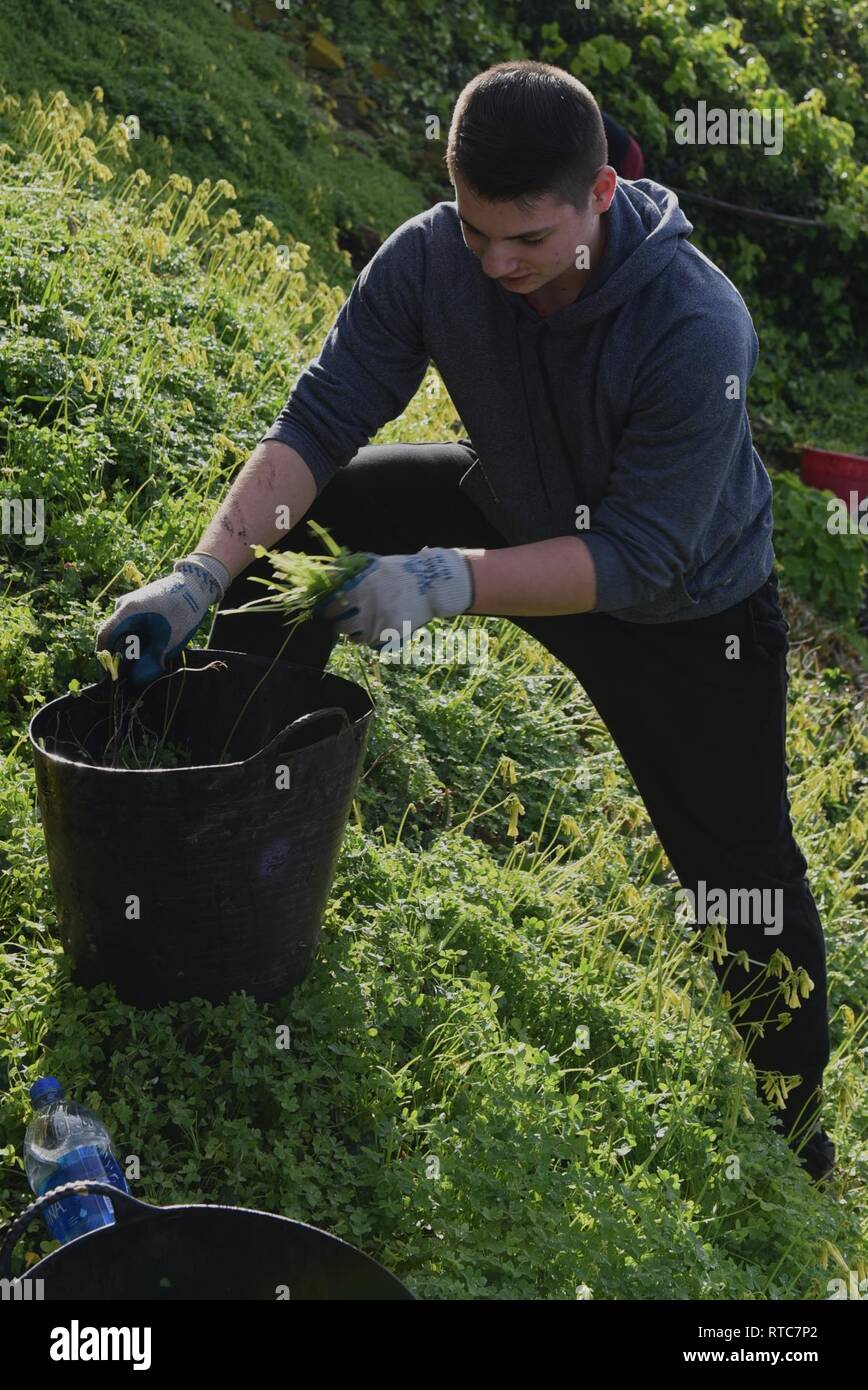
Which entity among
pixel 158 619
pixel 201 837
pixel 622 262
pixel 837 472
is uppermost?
pixel 622 262

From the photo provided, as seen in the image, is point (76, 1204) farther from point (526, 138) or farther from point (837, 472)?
point (837, 472)

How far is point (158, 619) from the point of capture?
2.62 metres

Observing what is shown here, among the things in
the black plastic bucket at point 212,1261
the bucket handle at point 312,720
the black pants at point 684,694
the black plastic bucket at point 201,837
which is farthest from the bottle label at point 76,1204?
the black pants at point 684,694

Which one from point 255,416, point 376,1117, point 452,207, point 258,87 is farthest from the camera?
point 258,87

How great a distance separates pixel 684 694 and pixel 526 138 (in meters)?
1.16

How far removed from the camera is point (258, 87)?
8727 mm

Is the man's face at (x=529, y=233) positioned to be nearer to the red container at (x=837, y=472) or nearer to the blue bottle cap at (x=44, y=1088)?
the blue bottle cap at (x=44, y=1088)

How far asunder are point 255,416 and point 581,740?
1.56 meters

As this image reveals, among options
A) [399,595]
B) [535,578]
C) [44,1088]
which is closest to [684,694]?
[535,578]

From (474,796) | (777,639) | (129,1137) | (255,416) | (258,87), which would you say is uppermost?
(258,87)

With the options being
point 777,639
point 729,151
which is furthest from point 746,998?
point 729,151

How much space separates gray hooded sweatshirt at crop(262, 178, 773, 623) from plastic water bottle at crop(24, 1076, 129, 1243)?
1302mm

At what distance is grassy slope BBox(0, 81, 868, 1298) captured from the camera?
2498 mm

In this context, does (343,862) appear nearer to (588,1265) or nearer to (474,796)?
(474,796)
